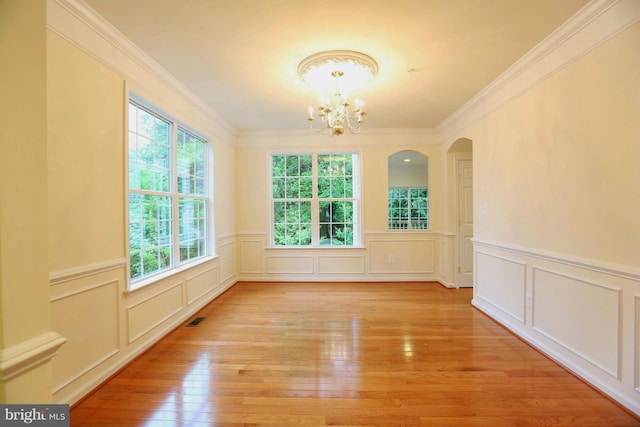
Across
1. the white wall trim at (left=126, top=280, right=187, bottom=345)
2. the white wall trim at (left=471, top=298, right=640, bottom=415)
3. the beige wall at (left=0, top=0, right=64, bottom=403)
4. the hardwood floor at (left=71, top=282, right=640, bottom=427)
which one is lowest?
the hardwood floor at (left=71, top=282, right=640, bottom=427)

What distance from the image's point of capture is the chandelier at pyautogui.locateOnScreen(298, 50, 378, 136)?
2543 millimetres

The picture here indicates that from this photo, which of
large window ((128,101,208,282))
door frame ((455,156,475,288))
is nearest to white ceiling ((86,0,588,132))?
large window ((128,101,208,282))

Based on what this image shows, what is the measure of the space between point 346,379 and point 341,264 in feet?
9.62

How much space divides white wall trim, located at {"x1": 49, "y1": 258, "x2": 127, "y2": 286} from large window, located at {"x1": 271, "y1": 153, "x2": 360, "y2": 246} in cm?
303

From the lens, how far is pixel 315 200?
16.8ft

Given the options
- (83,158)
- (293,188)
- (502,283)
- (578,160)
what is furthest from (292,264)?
(578,160)

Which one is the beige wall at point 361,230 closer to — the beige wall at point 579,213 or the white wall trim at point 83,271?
the beige wall at point 579,213

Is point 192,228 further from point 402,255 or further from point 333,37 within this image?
point 402,255

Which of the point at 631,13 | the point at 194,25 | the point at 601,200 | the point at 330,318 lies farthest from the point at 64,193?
the point at 631,13

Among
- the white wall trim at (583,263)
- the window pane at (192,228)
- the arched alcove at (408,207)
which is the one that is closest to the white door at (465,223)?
the arched alcove at (408,207)

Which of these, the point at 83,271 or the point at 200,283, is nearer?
the point at 83,271

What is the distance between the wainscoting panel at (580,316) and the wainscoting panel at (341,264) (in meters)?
2.73

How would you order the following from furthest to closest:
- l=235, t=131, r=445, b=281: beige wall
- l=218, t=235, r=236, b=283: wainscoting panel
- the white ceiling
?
l=235, t=131, r=445, b=281: beige wall
l=218, t=235, r=236, b=283: wainscoting panel
the white ceiling

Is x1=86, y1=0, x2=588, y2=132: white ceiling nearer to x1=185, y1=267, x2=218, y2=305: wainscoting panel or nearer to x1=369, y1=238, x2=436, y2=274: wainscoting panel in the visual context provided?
x1=185, y1=267, x2=218, y2=305: wainscoting panel
